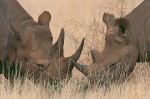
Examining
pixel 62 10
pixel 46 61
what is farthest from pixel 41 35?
pixel 62 10

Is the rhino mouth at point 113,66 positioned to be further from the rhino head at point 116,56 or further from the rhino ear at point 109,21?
the rhino ear at point 109,21

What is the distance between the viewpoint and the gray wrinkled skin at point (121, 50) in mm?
10664

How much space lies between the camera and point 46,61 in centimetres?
1067

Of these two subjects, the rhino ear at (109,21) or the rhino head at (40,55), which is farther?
the rhino ear at (109,21)

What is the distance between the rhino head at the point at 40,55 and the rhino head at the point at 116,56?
248 millimetres

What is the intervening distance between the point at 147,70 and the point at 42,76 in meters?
2.03

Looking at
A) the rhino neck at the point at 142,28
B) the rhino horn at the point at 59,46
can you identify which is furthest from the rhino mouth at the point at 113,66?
the rhino horn at the point at 59,46

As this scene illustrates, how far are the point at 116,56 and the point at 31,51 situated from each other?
53.1 inches

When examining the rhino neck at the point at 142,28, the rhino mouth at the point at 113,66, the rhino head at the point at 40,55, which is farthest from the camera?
the rhino neck at the point at 142,28

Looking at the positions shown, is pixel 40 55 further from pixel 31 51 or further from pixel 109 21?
pixel 109 21

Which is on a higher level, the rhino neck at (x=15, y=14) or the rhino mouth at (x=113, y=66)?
the rhino neck at (x=15, y=14)

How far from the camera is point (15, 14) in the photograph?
11.2 m

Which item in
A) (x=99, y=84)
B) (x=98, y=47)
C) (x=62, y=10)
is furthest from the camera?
(x=62, y=10)

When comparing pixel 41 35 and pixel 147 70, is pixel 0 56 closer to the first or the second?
pixel 41 35
